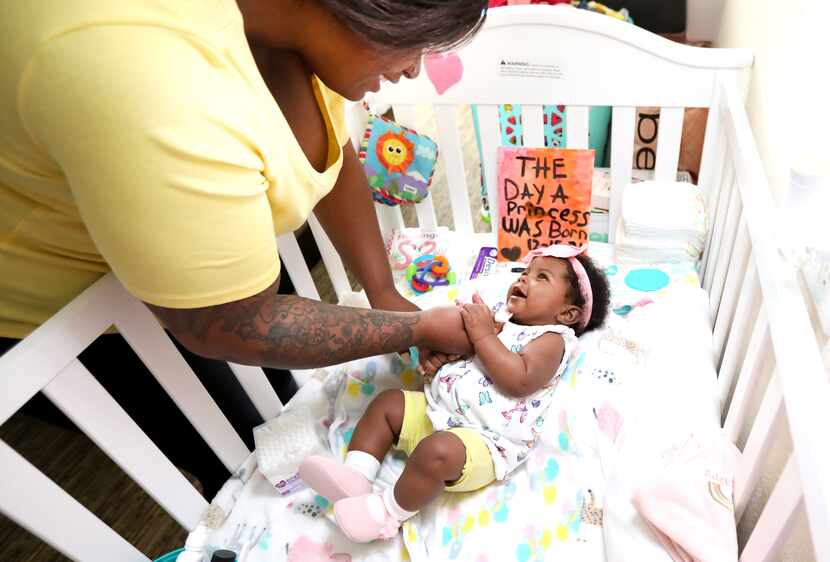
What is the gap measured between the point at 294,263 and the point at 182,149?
69cm

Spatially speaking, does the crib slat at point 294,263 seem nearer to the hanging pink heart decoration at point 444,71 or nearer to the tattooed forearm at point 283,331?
the tattooed forearm at point 283,331

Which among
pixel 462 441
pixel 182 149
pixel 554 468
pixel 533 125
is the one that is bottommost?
pixel 554 468

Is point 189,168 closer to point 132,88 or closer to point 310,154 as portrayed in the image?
point 132,88

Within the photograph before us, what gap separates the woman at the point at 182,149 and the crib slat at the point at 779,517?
0.52 meters

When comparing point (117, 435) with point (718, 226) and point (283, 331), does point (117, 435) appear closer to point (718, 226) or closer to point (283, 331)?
point (283, 331)

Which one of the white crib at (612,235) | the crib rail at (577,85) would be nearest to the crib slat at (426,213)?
the white crib at (612,235)

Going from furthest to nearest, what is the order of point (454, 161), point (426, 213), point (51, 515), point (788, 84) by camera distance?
point (426, 213)
point (454, 161)
point (788, 84)
point (51, 515)

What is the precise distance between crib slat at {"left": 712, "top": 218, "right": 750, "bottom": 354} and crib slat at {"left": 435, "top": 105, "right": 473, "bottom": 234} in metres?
0.65

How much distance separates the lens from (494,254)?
1484 millimetres

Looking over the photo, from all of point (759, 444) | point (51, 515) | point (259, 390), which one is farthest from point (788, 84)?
point (51, 515)

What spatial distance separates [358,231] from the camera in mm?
1119

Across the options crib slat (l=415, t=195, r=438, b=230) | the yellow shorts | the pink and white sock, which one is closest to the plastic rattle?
crib slat (l=415, t=195, r=438, b=230)

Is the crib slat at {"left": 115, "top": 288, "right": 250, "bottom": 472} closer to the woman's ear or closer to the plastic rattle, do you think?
the plastic rattle

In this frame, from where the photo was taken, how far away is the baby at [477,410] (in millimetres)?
945
